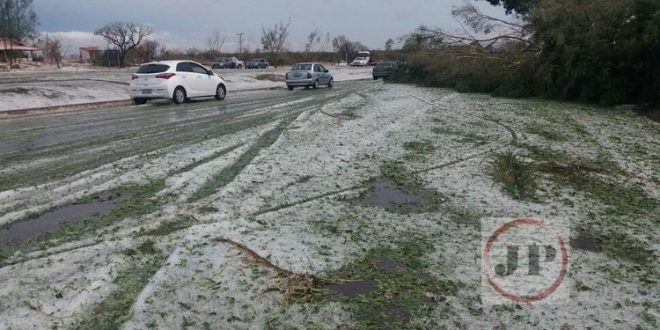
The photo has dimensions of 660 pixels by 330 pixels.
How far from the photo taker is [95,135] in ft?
35.2

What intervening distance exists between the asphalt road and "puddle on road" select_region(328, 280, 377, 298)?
491 cm

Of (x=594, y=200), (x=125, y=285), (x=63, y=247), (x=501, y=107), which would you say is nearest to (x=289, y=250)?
(x=125, y=285)

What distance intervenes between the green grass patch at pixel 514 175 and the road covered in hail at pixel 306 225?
1.7 inches

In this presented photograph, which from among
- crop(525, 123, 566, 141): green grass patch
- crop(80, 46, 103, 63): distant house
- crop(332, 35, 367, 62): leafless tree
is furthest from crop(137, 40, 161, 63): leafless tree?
crop(525, 123, 566, 141): green grass patch

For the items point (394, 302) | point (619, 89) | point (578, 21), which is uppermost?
point (578, 21)

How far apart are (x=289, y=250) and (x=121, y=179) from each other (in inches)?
137

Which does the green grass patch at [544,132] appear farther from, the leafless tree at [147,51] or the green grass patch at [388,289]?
the leafless tree at [147,51]

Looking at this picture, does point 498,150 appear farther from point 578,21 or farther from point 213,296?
point 578,21

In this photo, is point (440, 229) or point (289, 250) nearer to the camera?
point (289, 250)

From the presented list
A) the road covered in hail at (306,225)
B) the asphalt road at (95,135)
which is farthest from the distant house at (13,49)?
the road covered in hail at (306,225)

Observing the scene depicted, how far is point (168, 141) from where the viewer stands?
9.67m

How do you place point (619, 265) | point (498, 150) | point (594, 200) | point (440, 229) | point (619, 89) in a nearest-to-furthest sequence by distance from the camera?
1. point (619, 265)
2. point (440, 229)
3. point (594, 200)
4. point (498, 150)
5. point (619, 89)

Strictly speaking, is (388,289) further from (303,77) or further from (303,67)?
(303,67)

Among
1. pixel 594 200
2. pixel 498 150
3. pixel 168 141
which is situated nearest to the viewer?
pixel 594 200
